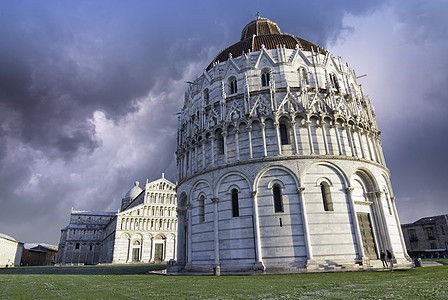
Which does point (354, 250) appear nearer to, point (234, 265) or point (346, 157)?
point (346, 157)

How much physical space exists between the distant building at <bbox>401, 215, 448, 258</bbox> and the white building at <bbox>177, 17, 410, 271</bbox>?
3571 cm

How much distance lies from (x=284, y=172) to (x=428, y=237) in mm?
47819

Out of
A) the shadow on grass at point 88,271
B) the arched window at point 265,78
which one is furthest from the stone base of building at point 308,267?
the arched window at point 265,78

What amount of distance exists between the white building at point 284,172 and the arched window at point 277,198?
7 cm

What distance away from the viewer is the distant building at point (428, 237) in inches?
1945

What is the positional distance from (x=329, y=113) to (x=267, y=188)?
322 inches

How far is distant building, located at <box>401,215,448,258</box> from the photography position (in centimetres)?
4941

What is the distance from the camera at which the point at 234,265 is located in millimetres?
20125

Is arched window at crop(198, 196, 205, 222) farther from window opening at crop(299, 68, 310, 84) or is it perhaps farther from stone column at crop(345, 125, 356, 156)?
window opening at crop(299, 68, 310, 84)

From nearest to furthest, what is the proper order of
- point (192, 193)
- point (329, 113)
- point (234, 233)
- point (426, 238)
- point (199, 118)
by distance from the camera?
point (234, 233), point (329, 113), point (192, 193), point (199, 118), point (426, 238)

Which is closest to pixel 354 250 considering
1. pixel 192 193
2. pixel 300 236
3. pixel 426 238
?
pixel 300 236

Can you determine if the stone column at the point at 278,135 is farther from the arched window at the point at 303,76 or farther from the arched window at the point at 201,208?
the arched window at the point at 201,208

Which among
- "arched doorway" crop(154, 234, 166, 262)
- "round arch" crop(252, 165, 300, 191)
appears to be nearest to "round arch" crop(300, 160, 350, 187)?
"round arch" crop(252, 165, 300, 191)

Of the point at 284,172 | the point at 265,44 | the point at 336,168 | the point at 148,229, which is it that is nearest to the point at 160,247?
the point at 148,229
